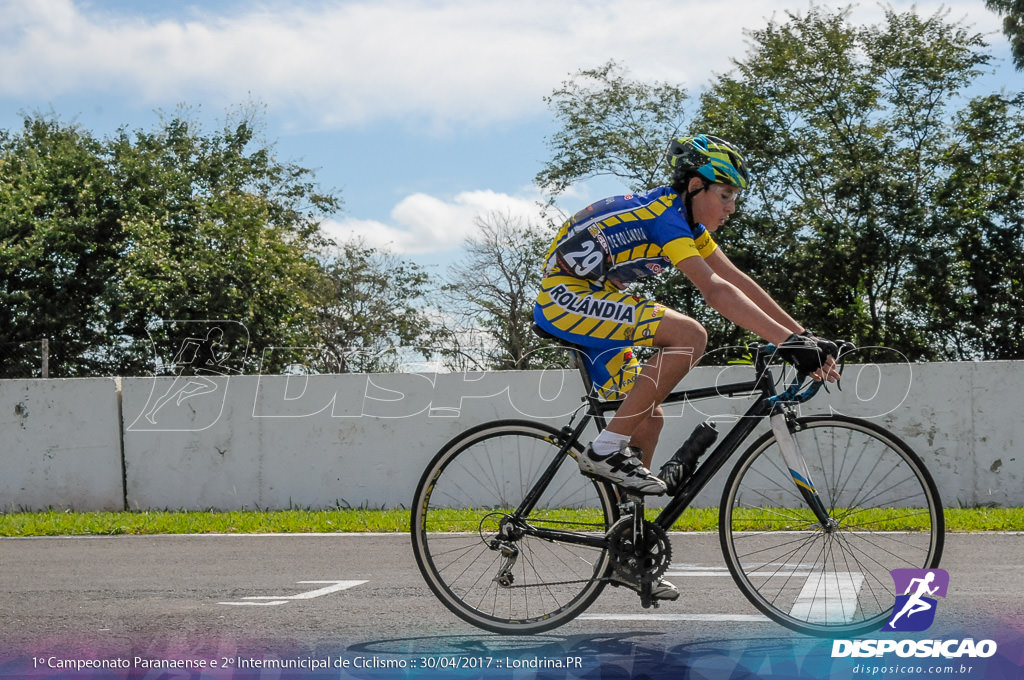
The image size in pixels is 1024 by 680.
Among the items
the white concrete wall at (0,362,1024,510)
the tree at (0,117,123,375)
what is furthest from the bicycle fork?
the tree at (0,117,123,375)

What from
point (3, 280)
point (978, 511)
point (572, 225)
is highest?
point (3, 280)

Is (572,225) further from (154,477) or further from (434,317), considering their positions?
(434,317)

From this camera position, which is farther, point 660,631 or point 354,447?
point 354,447

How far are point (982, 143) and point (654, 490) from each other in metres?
21.3

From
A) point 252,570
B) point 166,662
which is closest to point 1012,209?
point 252,570

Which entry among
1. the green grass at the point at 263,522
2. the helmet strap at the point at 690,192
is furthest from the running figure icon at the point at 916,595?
the green grass at the point at 263,522

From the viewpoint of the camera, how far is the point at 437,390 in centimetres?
1153

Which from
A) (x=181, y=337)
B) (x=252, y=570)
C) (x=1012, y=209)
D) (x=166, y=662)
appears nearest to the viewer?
(x=166, y=662)

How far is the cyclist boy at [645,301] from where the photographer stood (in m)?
3.89

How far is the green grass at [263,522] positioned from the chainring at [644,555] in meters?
4.87

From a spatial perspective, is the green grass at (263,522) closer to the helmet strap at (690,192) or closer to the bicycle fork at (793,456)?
the bicycle fork at (793,456)

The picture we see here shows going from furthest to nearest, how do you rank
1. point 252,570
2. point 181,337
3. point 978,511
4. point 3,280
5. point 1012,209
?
point 3,280 < point 181,337 < point 1012,209 < point 978,511 < point 252,570

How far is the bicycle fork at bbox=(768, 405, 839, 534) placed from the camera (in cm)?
404
